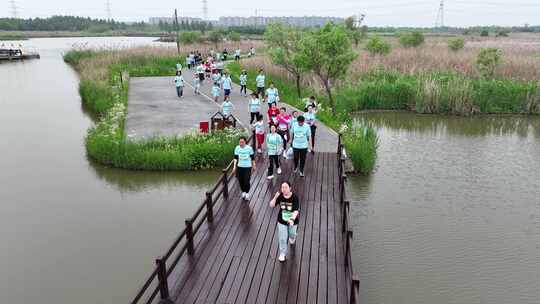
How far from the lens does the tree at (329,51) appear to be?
2109 cm

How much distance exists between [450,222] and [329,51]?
1188 centimetres

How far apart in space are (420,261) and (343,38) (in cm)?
1360

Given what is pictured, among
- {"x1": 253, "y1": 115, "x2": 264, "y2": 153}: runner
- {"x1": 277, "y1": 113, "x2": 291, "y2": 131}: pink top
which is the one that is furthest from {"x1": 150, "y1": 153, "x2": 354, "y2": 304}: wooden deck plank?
{"x1": 277, "y1": 113, "x2": 291, "y2": 131}: pink top

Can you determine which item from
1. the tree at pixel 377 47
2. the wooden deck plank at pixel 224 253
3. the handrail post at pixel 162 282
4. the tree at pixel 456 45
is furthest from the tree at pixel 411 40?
the handrail post at pixel 162 282

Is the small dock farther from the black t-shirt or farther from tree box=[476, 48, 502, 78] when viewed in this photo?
tree box=[476, 48, 502, 78]

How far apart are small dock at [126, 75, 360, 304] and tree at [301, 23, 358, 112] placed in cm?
1004

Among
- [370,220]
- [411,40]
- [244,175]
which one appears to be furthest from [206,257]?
[411,40]

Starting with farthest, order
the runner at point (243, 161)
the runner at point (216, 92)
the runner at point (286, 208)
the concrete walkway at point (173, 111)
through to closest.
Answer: the runner at point (216, 92)
the concrete walkway at point (173, 111)
the runner at point (243, 161)
the runner at point (286, 208)

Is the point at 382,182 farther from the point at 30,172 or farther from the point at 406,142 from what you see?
the point at 30,172

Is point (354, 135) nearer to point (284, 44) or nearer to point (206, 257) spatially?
point (206, 257)

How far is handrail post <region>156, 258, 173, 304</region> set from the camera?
6.75m

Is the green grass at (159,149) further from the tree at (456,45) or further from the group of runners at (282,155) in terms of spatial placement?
the tree at (456,45)

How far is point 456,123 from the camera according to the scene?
81.9 ft

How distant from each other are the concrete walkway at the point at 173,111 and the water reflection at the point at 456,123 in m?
6.50
